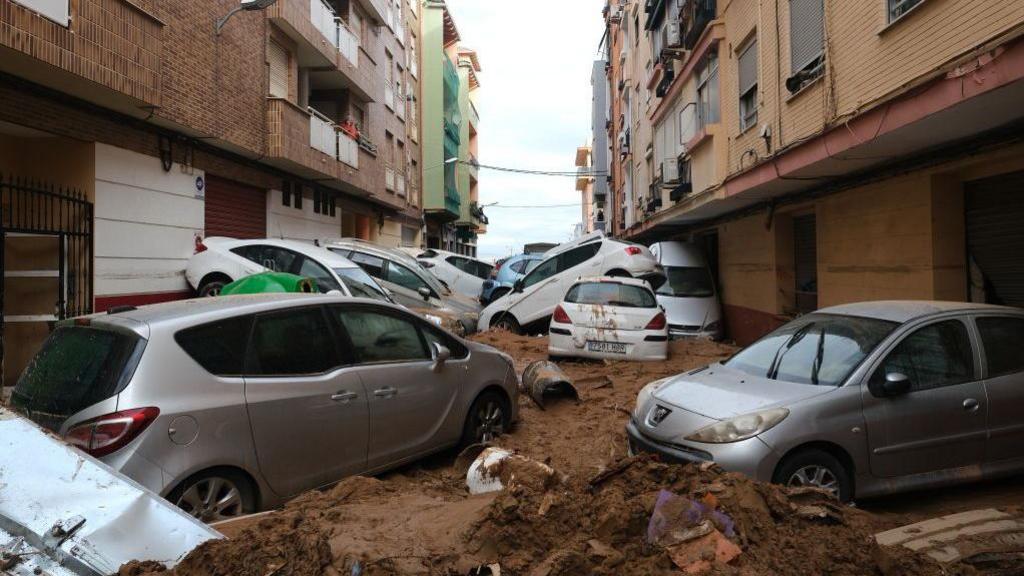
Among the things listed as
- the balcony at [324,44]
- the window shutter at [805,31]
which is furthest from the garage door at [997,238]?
the balcony at [324,44]

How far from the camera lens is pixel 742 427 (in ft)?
14.4

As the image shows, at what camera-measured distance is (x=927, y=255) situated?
763 cm

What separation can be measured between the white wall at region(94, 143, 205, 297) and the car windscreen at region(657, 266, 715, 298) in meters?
9.71

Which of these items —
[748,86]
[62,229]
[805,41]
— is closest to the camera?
[62,229]

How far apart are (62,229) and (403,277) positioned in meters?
5.79

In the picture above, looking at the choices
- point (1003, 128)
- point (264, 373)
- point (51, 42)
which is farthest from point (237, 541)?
point (1003, 128)

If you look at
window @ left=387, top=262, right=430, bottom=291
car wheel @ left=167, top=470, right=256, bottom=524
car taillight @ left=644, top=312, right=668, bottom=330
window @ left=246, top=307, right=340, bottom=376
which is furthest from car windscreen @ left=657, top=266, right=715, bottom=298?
car wheel @ left=167, top=470, right=256, bottom=524

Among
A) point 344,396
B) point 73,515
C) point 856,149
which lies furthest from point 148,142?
point 856,149

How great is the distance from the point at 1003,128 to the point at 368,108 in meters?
18.6

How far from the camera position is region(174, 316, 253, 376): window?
3.85 m

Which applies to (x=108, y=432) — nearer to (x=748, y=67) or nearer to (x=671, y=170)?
(x=748, y=67)

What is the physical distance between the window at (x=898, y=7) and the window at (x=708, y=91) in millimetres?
6215

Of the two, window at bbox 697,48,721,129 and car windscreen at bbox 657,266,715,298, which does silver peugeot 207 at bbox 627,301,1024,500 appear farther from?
window at bbox 697,48,721,129

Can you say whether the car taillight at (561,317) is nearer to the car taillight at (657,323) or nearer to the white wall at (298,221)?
the car taillight at (657,323)
